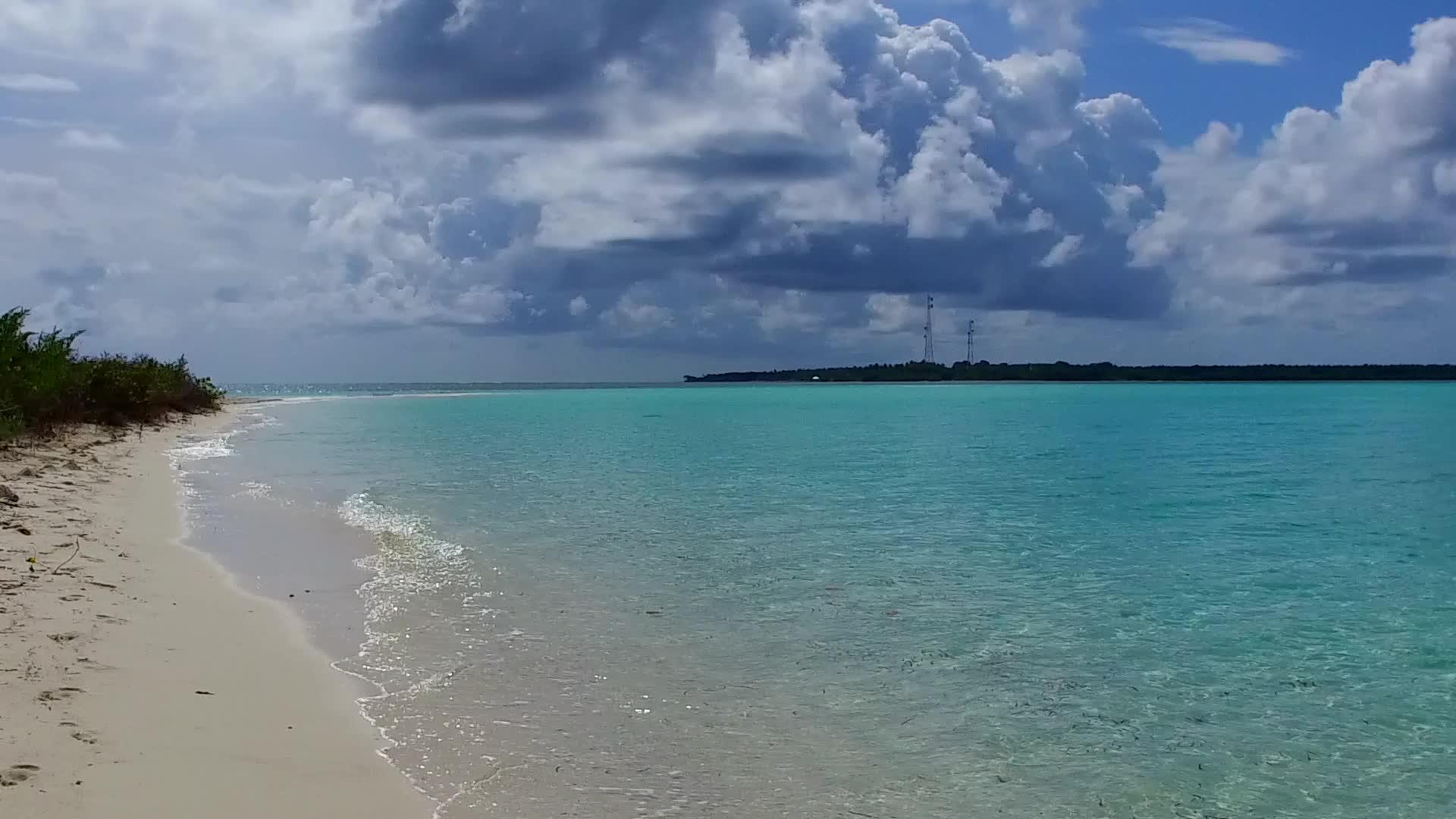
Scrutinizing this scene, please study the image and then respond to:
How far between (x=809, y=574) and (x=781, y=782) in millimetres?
7150

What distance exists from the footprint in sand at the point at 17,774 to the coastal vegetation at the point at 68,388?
17366 mm

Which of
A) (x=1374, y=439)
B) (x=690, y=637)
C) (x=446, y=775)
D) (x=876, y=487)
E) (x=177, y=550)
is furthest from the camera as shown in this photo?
(x=1374, y=439)

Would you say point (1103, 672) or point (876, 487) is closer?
point (1103, 672)

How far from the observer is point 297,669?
27.5 feet

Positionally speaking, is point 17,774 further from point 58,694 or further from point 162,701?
point 162,701

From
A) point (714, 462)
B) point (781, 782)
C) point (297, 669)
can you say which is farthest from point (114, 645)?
point (714, 462)

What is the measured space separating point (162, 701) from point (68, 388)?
29.3 meters

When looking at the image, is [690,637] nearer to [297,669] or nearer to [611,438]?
[297,669]

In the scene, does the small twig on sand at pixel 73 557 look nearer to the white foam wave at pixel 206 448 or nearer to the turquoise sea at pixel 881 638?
the turquoise sea at pixel 881 638

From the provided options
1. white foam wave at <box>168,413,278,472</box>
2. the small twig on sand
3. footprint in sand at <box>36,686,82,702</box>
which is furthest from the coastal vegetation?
footprint in sand at <box>36,686,82,702</box>

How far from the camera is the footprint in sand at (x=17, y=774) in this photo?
5.29 m

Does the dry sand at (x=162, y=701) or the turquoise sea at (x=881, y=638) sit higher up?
the dry sand at (x=162, y=701)

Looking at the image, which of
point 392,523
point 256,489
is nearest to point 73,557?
point 392,523

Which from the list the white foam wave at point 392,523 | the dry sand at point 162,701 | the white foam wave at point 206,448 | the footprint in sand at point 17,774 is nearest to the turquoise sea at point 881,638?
the white foam wave at point 392,523
